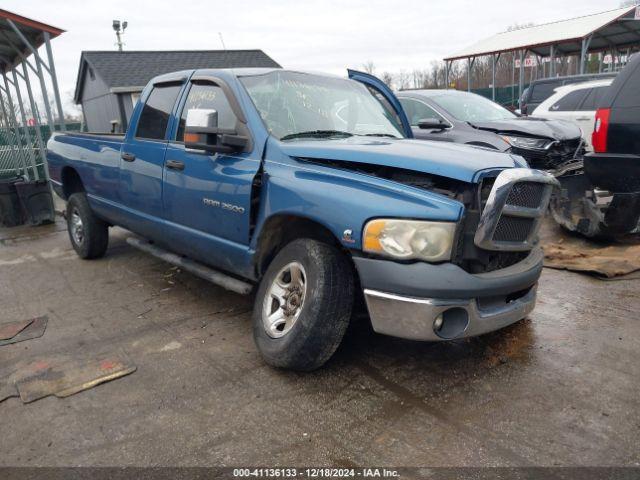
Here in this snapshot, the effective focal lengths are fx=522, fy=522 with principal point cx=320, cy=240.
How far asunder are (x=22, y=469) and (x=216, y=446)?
916mm

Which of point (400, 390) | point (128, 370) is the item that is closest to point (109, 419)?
point (128, 370)

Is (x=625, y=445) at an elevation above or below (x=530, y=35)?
below

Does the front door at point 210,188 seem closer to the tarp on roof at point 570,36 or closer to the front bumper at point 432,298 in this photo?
the front bumper at point 432,298

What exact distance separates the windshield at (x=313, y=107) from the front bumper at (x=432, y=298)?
1.35 metres

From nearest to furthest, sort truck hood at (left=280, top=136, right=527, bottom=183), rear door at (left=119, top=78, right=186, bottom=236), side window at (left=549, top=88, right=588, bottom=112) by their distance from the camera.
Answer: truck hood at (left=280, top=136, right=527, bottom=183), rear door at (left=119, top=78, right=186, bottom=236), side window at (left=549, top=88, right=588, bottom=112)

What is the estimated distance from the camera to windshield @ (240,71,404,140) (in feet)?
12.4

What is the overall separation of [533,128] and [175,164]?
5702 mm

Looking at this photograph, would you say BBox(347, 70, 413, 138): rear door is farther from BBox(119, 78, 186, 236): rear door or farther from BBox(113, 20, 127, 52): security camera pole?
BBox(113, 20, 127, 52): security camera pole

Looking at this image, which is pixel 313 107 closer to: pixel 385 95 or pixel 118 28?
pixel 385 95

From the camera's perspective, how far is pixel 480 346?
3592mm

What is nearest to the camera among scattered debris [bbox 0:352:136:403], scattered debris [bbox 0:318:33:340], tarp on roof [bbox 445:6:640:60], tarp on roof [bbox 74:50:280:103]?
scattered debris [bbox 0:352:136:403]

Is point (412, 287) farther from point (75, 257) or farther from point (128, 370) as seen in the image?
point (75, 257)

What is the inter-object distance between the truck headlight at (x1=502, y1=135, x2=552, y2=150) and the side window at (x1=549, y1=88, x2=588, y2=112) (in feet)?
9.93

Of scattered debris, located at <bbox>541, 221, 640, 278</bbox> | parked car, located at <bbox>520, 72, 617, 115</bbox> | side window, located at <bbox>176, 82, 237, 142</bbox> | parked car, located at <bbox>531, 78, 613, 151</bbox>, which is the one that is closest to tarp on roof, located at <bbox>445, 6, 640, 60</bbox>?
parked car, located at <bbox>520, 72, 617, 115</bbox>
